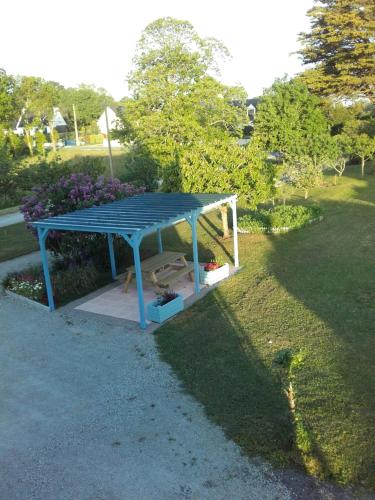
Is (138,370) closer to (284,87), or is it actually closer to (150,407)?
(150,407)

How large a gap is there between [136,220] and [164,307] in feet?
6.60

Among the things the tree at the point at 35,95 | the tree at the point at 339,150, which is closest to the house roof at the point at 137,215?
the tree at the point at 339,150

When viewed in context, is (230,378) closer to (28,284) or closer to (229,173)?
(28,284)

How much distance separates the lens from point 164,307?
31.1ft

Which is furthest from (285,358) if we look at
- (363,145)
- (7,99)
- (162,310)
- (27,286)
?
(7,99)

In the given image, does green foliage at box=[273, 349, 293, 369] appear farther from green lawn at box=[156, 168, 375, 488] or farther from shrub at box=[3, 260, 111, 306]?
shrub at box=[3, 260, 111, 306]

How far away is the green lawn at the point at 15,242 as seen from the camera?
1649 centimetres

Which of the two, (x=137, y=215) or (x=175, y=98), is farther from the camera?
(x=175, y=98)

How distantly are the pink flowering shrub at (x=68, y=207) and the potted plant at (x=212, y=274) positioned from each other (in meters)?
3.61

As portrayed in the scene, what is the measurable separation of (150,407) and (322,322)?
158 inches

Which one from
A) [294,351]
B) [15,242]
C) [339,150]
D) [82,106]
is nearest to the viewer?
[294,351]

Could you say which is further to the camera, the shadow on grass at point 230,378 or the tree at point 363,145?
Answer: the tree at point 363,145

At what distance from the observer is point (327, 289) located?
10398mm

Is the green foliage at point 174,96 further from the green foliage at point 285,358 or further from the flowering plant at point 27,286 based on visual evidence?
the green foliage at point 285,358
